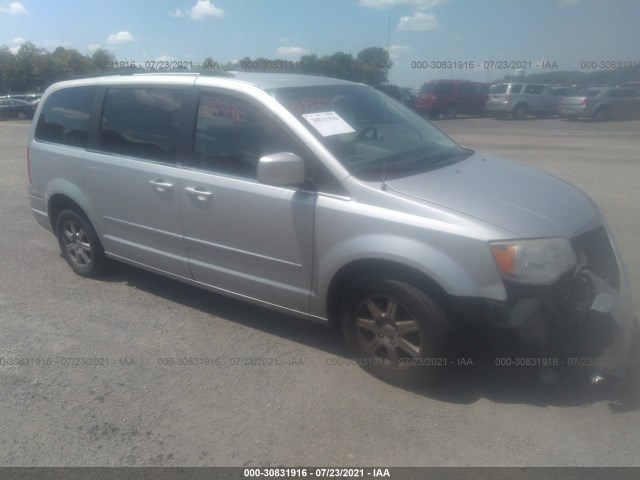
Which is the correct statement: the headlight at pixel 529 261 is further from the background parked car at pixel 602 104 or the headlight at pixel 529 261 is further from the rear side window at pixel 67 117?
the background parked car at pixel 602 104

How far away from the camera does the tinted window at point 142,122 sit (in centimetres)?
436

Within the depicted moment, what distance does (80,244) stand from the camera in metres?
5.43

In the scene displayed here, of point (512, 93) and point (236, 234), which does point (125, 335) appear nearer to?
point (236, 234)

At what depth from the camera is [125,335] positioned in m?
4.37

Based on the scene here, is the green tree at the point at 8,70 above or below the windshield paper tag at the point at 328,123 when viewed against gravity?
above

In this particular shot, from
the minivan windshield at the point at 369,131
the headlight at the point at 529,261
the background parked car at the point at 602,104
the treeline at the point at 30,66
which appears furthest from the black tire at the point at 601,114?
the treeline at the point at 30,66

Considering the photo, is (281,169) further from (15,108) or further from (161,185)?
(15,108)

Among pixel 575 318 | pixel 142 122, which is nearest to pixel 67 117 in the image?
pixel 142 122

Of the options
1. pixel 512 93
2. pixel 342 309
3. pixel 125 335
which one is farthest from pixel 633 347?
pixel 512 93

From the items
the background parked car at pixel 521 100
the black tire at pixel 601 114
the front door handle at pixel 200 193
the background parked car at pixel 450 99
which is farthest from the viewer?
the background parked car at pixel 521 100

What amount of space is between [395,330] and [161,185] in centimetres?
210

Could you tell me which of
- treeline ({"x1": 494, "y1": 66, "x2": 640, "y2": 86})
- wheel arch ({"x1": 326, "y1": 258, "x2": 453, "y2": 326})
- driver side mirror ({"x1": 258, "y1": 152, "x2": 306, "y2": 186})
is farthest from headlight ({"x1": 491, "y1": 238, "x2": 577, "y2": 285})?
treeline ({"x1": 494, "y1": 66, "x2": 640, "y2": 86})

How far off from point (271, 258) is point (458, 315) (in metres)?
1.33

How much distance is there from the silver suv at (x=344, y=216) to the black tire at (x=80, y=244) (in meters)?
0.10
